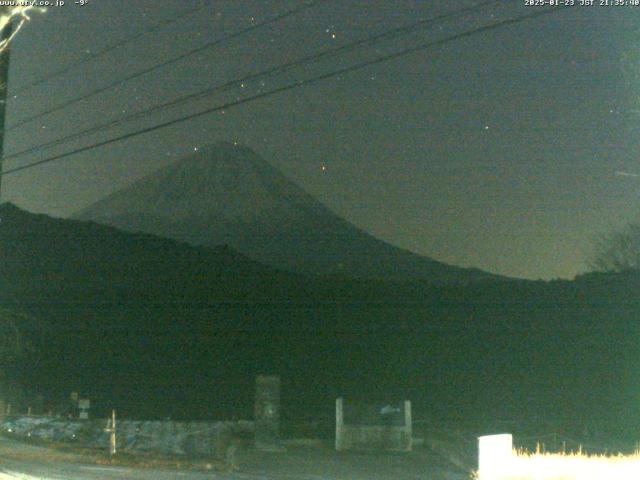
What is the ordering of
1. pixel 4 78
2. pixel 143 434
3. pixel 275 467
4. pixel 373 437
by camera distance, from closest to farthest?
pixel 4 78 → pixel 275 467 → pixel 373 437 → pixel 143 434

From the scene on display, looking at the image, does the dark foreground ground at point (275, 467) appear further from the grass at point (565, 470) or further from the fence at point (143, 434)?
the grass at point (565, 470)

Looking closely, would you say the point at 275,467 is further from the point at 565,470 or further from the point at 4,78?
the point at 4,78

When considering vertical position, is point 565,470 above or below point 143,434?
above

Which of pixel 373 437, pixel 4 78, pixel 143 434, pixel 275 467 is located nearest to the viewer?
pixel 4 78

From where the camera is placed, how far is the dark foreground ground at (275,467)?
1419cm

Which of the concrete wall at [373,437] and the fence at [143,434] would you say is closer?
the fence at [143,434]

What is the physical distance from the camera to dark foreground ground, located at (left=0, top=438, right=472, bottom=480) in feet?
46.5

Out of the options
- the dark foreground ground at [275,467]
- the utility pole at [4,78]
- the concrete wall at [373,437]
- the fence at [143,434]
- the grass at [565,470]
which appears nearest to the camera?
the grass at [565,470]

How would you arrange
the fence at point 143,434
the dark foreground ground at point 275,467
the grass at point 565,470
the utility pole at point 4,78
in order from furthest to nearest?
1. the fence at point 143,434
2. the dark foreground ground at point 275,467
3. the utility pole at point 4,78
4. the grass at point 565,470

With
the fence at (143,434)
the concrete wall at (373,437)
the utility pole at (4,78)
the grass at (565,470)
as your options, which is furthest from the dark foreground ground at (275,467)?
the utility pole at (4,78)

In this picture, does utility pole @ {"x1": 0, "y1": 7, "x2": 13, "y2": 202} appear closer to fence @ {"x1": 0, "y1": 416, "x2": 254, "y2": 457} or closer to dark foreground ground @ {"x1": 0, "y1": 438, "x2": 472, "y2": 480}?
dark foreground ground @ {"x1": 0, "y1": 438, "x2": 472, "y2": 480}

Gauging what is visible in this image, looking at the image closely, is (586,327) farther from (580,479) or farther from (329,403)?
(580,479)

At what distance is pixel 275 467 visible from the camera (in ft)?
57.8

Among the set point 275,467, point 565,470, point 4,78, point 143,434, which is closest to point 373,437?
point 275,467
